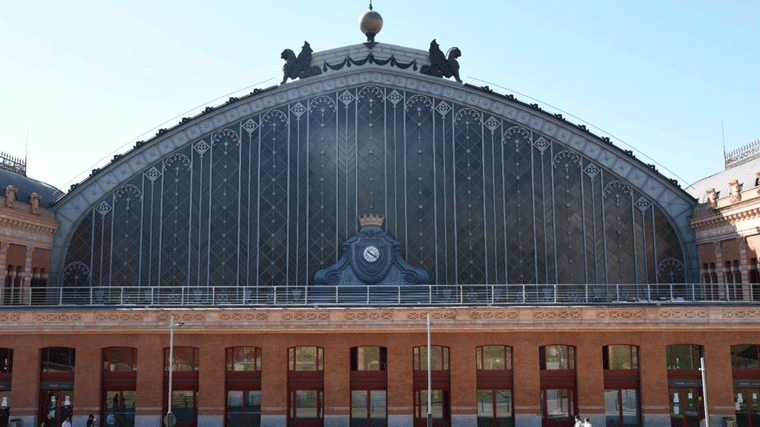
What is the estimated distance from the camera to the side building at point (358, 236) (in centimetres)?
4191

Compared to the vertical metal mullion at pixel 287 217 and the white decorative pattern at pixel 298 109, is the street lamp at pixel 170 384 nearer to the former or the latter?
the vertical metal mullion at pixel 287 217

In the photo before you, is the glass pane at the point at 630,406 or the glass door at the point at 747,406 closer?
the glass door at the point at 747,406

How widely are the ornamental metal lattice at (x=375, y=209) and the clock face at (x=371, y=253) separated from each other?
83.0 inches

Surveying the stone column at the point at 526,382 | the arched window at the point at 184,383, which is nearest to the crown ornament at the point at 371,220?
the stone column at the point at 526,382

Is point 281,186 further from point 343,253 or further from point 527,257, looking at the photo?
point 527,257

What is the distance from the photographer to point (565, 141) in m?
53.5

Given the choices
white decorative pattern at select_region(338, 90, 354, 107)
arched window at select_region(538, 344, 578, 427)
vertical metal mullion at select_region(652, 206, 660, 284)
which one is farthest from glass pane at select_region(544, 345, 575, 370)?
white decorative pattern at select_region(338, 90, 354, 107)

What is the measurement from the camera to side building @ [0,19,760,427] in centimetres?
4191

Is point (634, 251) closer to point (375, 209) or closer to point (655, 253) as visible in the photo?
point (655, 253)

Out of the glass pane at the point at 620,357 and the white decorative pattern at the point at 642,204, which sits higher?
the white decorative pattern at the point at 642,204

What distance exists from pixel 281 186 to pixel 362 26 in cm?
1574

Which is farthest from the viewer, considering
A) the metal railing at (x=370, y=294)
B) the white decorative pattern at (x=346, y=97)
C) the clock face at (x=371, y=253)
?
the white decorative pattern at (x=346, y=97)

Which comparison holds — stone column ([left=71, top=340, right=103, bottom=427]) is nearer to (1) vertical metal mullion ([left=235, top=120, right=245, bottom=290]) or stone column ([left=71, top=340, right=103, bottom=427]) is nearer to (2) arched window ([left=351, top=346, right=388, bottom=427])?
(1) vertical metal mullion ([left=235, top=120, right=245, bottom=290])

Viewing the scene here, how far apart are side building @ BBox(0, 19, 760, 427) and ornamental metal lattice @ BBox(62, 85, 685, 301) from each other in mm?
140
